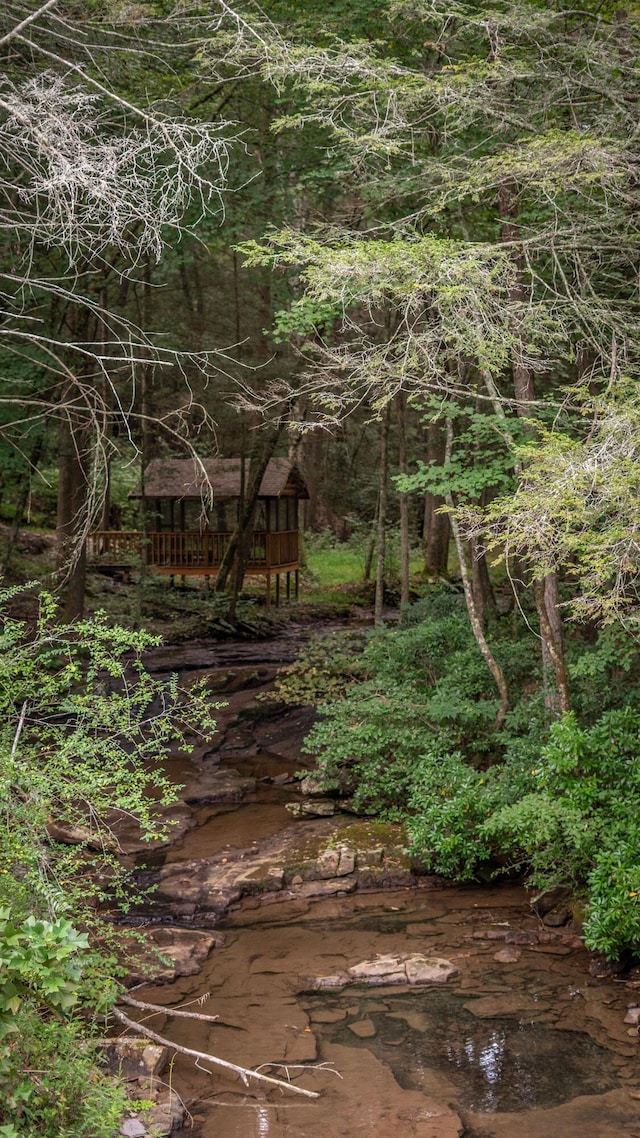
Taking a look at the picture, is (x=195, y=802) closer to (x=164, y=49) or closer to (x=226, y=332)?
(x=164, y=49)

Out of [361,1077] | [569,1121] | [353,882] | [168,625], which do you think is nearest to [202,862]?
[353,882]

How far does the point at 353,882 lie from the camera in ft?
31.0

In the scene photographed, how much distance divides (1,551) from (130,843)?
41.6 feet

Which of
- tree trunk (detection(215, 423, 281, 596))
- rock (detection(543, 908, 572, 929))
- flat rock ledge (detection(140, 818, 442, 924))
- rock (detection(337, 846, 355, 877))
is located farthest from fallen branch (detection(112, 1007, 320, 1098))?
tree trunk (detection(215, 423, 281, 596))

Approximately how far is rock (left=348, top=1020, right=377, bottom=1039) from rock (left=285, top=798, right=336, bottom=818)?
4.18 m

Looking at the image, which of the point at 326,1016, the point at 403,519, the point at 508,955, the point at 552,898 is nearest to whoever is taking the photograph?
the point at 326,1016

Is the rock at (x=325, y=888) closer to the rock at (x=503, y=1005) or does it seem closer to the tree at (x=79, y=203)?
the rock at (x=503, y=1005)

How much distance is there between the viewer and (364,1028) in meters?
6.87

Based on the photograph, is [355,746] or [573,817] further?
[355,746]

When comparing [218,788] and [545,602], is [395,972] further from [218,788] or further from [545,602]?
[218,788]

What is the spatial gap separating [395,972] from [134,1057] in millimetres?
2387

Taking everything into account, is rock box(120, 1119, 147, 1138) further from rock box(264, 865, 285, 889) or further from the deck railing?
the deck railing

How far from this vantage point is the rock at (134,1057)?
605cm

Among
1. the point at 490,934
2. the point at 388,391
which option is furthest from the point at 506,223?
the point at 490,934
